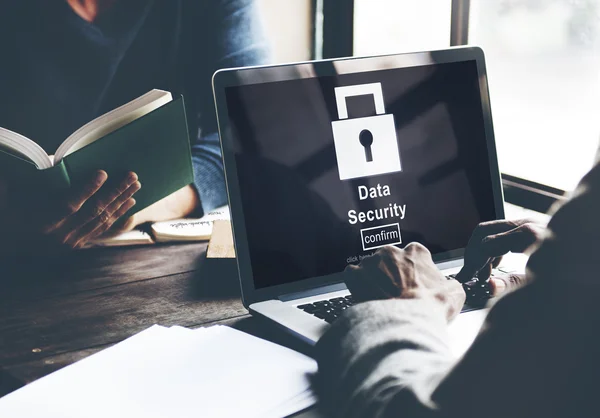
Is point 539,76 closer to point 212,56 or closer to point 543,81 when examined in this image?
point 543,81

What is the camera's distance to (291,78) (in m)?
0.98

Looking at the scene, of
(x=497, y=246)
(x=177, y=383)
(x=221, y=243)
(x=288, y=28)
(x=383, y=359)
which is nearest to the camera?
(x=383, y=359)

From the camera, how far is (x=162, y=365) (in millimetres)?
763

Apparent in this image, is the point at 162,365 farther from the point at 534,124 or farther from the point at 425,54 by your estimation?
the point at 534,124

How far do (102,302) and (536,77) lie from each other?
0.99m

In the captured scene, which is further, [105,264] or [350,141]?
[105,264]

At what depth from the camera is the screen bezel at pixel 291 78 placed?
36.4 inches

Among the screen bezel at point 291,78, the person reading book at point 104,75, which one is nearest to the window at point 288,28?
the person reading book at point 104,75

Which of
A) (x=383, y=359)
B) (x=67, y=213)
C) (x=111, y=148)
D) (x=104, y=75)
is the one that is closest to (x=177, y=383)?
(x=383, y=359)

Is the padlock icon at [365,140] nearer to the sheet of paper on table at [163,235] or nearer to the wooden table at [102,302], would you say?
the wooden table at [102,302]

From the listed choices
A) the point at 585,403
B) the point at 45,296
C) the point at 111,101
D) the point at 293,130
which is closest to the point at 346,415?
the point at 585,403

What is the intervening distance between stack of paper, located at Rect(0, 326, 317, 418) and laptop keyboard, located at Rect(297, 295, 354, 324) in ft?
0.31

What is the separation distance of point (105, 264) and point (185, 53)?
73cm

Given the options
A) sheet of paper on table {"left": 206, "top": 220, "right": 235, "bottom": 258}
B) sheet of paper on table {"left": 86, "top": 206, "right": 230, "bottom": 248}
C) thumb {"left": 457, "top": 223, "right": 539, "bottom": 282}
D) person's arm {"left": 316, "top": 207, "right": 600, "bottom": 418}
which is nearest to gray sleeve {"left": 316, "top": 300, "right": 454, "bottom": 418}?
person's arm {"left": 316, "top": 207, "right": 600, "bottom": 418}
